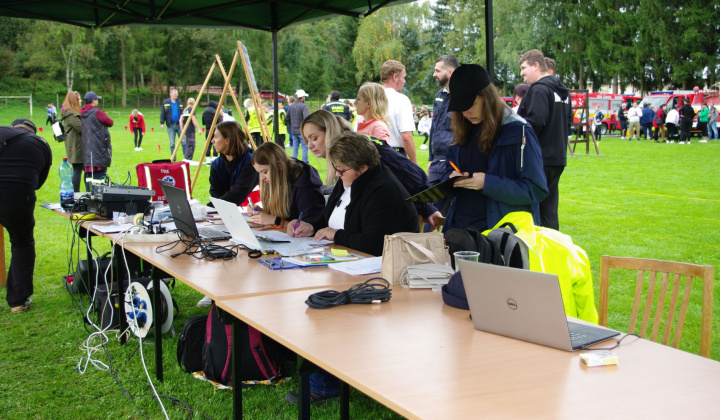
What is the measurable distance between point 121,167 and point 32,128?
879 cm

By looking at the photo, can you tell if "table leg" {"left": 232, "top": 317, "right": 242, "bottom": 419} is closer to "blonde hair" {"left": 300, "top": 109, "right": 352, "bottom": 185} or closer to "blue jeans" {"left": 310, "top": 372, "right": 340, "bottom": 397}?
"blue jeans" {"left": 310, "top": 372, "right": 340, "bottom": 397}

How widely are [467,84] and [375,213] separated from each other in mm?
815

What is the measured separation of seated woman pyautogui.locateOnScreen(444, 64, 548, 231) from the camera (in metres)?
2.77

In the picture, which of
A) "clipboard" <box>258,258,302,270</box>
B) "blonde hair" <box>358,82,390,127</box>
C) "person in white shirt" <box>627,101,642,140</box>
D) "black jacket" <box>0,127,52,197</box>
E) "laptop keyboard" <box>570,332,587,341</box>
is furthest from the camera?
"person in white shirt" <box>627,101,642,140</box>

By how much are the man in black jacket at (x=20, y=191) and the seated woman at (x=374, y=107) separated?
2.32m

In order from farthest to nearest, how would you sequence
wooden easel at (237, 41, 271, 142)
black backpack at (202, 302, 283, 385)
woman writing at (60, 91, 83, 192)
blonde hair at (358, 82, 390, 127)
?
woman writing at (60, 91, 83, 192)
wooden easel at (237, 41, 271, 142)
blonde hair at (358, 82, 390, 127)
black backpack at (202, 302, 283, 385)

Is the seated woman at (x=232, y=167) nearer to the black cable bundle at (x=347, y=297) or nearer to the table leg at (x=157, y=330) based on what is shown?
the table leg at (x=157, y=330)

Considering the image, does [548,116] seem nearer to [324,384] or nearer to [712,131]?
[324,384]

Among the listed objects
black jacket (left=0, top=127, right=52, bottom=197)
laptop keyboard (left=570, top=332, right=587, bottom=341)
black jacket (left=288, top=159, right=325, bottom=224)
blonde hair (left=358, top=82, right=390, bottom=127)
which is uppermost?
blonde hair (left=358, top=82, right=390, bottom=127)

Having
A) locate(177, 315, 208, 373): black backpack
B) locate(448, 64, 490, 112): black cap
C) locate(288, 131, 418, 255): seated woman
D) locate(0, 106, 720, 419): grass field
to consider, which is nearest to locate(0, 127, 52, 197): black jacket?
locate(0, 106, 720, 419): grass field

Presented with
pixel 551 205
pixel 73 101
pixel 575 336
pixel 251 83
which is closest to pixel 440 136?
pixel 551 205

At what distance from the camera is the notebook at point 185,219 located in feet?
10.9

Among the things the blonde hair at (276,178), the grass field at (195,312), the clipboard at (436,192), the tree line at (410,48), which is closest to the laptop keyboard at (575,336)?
the clipboard at (436,192)

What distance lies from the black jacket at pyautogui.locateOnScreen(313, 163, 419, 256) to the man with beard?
151cm
